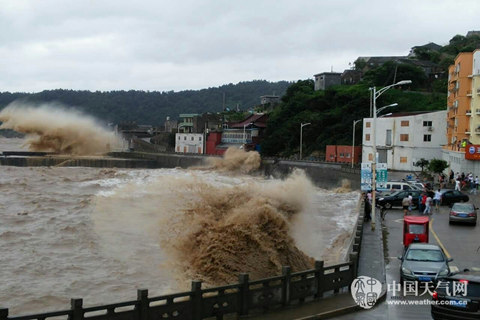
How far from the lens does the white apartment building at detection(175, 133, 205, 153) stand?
108312mm

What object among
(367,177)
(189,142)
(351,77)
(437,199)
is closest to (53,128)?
(189,142)

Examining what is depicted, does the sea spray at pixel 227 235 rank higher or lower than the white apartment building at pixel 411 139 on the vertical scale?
lower

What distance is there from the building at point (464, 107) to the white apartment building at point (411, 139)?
374cm

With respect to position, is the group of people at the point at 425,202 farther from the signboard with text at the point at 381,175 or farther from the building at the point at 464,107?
the building at the point at 464,107

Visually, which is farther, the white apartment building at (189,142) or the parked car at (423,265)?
the white apartment building at (189,142)

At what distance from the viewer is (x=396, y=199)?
3478cm

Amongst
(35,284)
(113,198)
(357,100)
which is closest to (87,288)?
(35,284)

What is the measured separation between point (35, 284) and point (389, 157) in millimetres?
54587

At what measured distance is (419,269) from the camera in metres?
15.3

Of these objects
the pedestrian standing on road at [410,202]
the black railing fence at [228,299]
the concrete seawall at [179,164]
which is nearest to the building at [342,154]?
the concrete seawall at [179,164]

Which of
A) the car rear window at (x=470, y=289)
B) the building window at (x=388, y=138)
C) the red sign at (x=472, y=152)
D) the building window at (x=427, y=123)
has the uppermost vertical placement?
the building window at (x=427, y=123)

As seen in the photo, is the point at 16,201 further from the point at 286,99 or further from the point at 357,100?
the point at 286,99

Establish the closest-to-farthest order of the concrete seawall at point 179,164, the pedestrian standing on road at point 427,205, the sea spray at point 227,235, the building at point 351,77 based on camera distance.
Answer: the sea spray at point 227,235
the pedestrian standing on road at point 427,205
the concrete seawall at point 179,164
the building at point 351,77

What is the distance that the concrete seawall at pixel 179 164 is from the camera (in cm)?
6198
